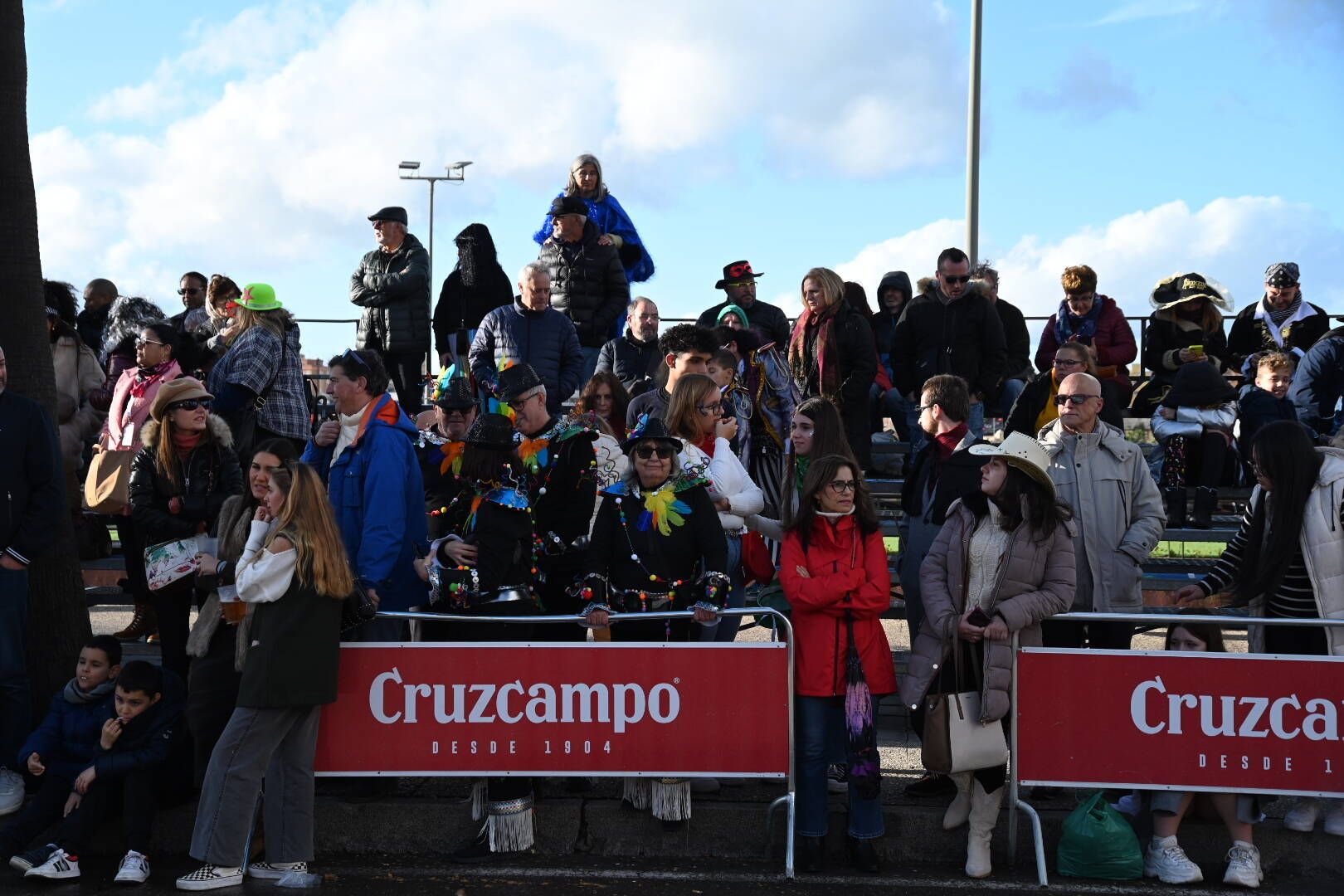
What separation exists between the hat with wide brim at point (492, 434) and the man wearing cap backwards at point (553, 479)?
18cm

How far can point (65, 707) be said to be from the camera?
21.6 feet

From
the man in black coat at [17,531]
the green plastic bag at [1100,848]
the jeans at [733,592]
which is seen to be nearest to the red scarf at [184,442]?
the man in black coat at [17,531]

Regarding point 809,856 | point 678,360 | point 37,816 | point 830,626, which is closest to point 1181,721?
point 830,626

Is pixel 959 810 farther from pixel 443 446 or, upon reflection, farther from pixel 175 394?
pixel 175 394

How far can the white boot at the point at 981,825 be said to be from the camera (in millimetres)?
6297

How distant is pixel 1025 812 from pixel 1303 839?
1290 mm

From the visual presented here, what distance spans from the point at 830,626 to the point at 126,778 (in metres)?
3.29

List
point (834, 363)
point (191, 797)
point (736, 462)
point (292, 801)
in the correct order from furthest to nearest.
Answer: point (834, 363), point (736, 462), point (191, 797), point (292, 801)

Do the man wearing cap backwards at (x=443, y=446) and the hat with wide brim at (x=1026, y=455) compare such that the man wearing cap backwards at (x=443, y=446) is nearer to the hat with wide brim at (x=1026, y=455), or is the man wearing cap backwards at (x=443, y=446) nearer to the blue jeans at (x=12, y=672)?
the blue jeans at (x=12, y=672)

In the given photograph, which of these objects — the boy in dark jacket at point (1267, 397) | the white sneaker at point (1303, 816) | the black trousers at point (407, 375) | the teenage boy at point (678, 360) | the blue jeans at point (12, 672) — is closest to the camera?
the white sneaker at point (1303, 816)

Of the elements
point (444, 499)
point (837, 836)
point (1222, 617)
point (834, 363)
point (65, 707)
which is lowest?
point (837, 836)

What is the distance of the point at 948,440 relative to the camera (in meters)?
7.33

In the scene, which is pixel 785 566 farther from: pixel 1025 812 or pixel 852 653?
pixel 1025 812

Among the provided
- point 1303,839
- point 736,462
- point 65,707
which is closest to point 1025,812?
point 1303,839
